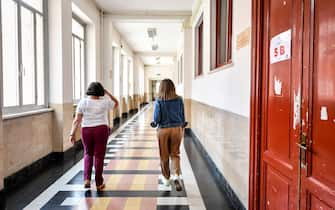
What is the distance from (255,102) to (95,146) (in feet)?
6.95

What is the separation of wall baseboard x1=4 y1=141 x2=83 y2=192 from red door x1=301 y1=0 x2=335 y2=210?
11.4 ft

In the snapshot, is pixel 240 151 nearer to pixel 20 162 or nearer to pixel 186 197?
pixel 186 197

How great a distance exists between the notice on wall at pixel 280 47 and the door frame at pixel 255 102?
0.79 ft

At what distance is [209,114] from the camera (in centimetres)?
520

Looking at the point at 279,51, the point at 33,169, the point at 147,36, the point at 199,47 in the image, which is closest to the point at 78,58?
the point at 199,47

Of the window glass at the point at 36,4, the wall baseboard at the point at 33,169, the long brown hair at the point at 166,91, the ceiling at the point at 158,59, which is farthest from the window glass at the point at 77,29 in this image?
the ceiling at the point at 158,59

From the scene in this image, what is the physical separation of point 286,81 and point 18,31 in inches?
155

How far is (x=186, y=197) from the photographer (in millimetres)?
3395

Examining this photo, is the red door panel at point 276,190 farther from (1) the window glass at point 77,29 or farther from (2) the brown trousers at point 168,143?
(1) the window glass at point 77,29

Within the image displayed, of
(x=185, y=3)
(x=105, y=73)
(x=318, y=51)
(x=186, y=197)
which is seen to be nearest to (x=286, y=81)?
(x=318, y=51)

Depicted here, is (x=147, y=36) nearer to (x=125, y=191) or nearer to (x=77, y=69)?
(x=77, y=69)

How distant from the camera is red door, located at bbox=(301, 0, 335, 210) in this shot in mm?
1305

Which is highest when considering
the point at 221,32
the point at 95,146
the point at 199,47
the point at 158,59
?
the point at 158,59

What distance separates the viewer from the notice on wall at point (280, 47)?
1.76 meters
